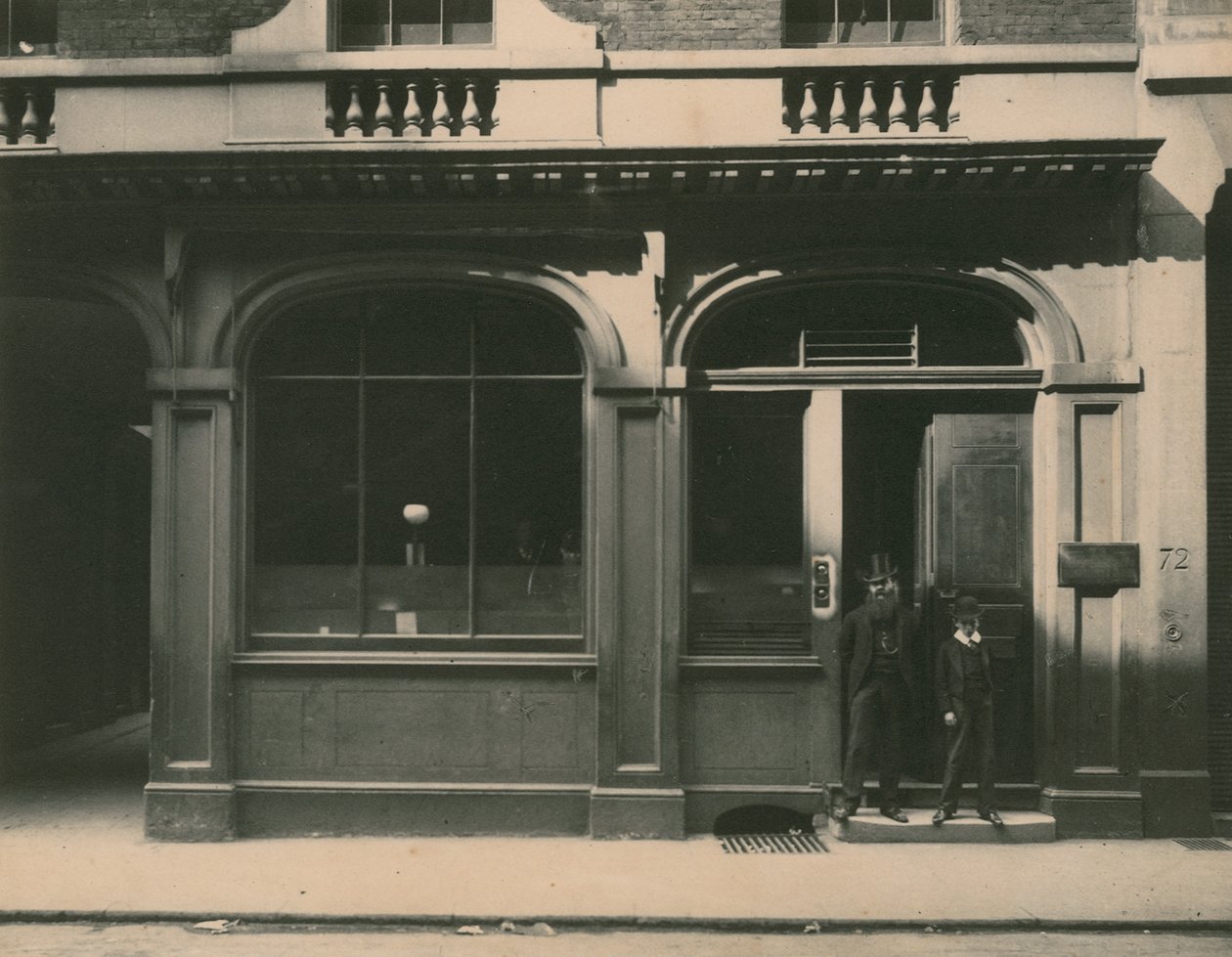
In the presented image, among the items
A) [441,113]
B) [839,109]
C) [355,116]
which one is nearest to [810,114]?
[839,109]

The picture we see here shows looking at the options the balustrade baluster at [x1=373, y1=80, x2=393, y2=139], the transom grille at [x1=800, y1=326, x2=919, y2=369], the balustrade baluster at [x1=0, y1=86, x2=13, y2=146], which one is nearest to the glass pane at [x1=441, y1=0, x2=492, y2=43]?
the balustrade baluster at [x1=373, y1=80, x2=393, y2=139]

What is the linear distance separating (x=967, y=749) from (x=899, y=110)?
4886 millimetres

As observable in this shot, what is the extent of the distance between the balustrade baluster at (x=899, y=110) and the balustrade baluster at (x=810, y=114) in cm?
56

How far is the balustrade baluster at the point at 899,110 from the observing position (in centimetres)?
804

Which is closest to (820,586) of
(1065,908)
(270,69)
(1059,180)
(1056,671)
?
(1056,671)

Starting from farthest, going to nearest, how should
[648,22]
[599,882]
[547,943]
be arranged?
1. [648,22]
2. [599,882]
3. [547,943]

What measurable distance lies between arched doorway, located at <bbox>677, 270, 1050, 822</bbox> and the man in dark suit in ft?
1.31

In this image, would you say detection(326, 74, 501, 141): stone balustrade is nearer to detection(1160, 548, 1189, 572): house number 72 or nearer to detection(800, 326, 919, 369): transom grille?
detection(800, 326, 919, 369): transom grille

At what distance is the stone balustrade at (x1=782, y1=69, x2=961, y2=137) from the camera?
8055 millimetres

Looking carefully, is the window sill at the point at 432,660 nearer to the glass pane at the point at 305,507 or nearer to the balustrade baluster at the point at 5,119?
the glass pane at the point at 305,507

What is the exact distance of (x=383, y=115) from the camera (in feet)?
26.3

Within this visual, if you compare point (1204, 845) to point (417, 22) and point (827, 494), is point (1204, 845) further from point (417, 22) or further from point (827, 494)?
point (417, 22)

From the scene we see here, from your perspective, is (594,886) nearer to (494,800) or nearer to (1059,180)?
(494,800)

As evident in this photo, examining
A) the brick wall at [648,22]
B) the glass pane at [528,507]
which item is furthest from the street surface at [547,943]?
the brick wall at [648,22]
